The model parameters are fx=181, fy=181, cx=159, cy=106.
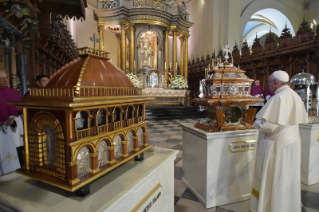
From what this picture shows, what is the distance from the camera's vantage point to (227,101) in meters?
2.24

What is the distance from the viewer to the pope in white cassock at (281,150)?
1749 millimetres

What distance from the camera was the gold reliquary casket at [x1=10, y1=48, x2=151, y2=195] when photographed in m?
0.87

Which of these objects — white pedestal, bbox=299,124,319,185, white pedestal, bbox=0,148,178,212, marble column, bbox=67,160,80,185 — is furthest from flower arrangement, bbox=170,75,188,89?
marble column, bbox=67,160,80,185

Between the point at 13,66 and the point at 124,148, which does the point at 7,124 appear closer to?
the point at 13,66

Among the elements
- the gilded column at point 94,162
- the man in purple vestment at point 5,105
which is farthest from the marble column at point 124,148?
the man in purple vestment at point 5,105

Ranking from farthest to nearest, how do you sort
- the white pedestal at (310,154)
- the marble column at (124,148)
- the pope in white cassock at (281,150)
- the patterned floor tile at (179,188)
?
the white pedestal at (310,154) < the patterned floor tile at (179,188) < the pope in white cassock at (281,150) < the marble column at (124,148)

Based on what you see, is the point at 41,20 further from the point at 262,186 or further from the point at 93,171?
the point at 262,186

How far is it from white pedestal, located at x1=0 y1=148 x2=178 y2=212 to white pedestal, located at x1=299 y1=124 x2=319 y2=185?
2621 mm

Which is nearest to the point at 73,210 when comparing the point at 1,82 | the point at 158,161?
the point at 158,161

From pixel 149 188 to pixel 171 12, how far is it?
12.7 meters

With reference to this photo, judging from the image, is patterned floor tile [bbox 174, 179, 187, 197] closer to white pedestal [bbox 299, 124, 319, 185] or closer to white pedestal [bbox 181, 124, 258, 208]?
white pedestal [bbox 181, 124, 258, 208]

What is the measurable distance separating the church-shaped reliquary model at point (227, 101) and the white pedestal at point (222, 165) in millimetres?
132

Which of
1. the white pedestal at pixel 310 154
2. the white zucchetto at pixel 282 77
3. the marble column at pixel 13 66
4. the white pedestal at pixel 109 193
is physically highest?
the marble column at pixel 13 66

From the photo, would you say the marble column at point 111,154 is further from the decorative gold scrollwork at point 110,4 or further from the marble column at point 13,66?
Answer: the decorative gold scrollwork at point 110,4
